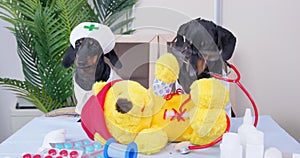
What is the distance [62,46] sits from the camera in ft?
5.43

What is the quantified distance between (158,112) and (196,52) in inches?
7.0

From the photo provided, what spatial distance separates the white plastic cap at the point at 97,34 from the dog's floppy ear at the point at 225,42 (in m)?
0.30

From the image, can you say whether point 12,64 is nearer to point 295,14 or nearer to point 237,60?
point 237,60

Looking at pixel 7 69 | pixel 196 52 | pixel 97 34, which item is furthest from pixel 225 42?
pixel 7 69

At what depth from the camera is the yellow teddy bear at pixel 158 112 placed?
35.0 inches

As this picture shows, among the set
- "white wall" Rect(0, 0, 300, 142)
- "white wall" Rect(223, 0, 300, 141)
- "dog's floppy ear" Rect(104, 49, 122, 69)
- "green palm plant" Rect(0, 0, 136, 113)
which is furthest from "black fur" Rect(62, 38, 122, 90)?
"white wall" Rect(223, 0, 300, 141)

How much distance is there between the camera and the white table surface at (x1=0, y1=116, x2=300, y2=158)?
3.02 ft

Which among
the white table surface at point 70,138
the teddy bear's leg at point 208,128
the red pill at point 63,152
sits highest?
the teddy bear's leg at point 208,128

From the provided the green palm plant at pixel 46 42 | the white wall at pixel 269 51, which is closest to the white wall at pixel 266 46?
the white wall at pixel 269 51

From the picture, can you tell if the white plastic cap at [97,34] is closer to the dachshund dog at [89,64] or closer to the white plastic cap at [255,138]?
the dachshund dog at [89,64]

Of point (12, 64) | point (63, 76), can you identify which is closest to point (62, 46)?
point (63, 76)

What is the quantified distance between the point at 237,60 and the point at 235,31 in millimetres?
147

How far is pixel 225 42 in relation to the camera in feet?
3.31

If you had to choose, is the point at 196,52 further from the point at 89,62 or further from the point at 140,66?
the point at 89,62
